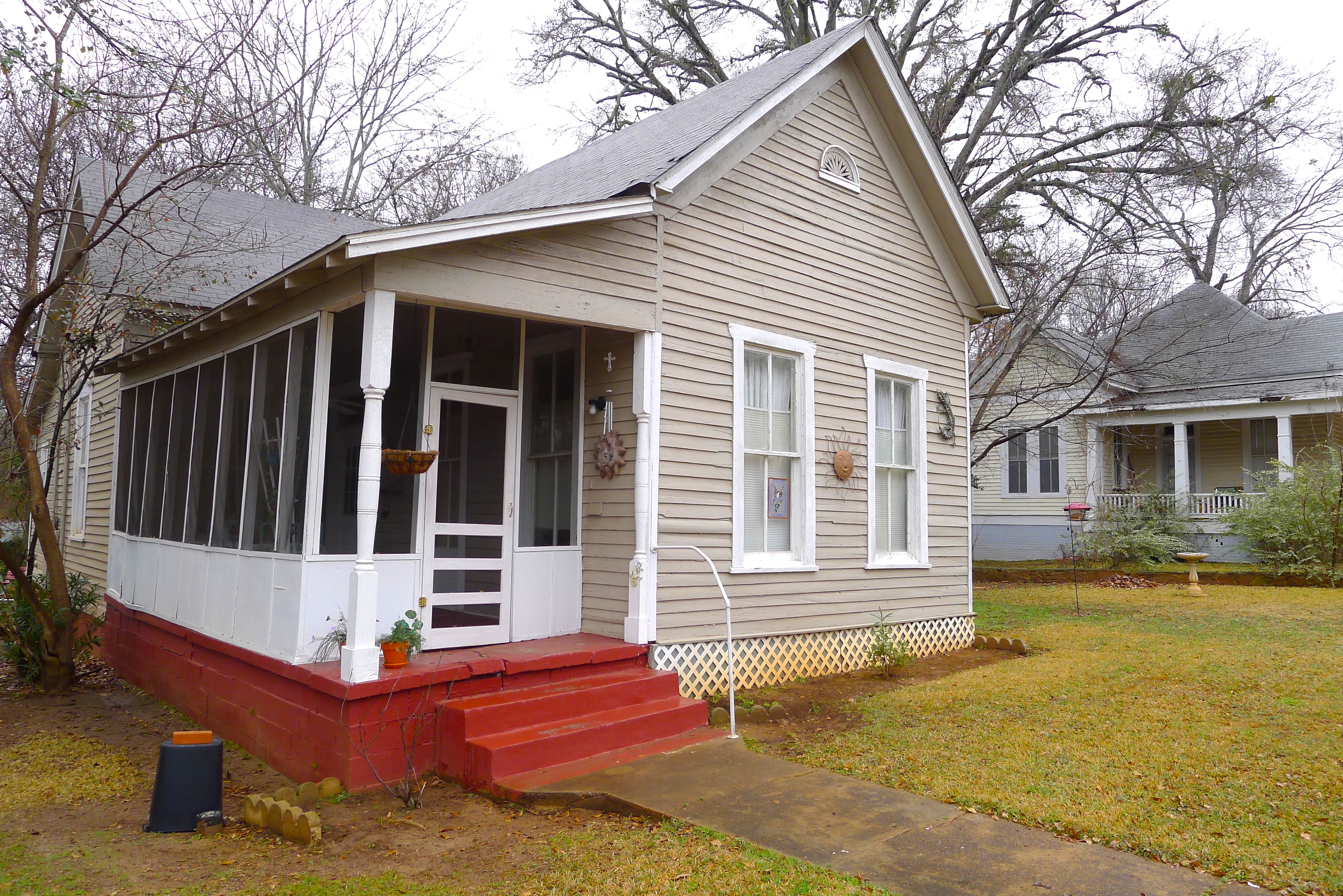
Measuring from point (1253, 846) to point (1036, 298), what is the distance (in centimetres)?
1247

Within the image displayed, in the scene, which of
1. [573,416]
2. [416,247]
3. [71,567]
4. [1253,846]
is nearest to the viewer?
[1253,846]

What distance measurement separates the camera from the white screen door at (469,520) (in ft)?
22.6

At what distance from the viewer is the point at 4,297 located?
38.1ft

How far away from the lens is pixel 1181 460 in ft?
67.2

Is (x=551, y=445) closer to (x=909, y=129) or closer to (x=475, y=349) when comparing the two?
(x=475, y=349)

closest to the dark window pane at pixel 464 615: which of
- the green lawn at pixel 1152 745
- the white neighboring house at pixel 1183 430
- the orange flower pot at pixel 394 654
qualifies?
the orange flower pot at pixel 394 654

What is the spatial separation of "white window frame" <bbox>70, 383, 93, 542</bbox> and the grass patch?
7.49 metres

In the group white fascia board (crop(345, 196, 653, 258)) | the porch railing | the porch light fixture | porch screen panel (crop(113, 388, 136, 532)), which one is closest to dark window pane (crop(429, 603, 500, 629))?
white fascia board (crop(345, 196, 653, 258))

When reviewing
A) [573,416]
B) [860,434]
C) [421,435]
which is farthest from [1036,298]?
[421,435]

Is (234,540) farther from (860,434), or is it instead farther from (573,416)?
(860,434)

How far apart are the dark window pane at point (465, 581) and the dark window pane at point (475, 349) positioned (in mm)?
1457

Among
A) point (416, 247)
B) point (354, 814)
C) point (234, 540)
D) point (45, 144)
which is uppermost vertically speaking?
point (45, 144)

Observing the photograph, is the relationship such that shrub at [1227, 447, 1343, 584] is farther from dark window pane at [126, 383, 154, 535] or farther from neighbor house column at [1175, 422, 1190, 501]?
dark window pane at [126, 383, 154, 535]

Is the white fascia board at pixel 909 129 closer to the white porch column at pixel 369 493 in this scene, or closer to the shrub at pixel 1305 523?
the white porch column at pixel 369 493
